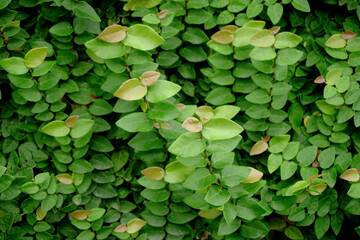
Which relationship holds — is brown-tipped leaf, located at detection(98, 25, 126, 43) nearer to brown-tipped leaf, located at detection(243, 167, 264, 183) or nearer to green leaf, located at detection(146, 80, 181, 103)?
green leaf, located at detection(146, 80, 181, 103)

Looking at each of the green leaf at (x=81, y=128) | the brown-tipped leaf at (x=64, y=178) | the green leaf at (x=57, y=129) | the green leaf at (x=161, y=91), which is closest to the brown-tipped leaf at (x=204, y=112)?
the green leaf at (x=161, y=91)

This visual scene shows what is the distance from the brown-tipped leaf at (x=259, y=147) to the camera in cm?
146

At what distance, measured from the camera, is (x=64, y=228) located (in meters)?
1.48

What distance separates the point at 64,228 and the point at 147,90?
0.75 meters

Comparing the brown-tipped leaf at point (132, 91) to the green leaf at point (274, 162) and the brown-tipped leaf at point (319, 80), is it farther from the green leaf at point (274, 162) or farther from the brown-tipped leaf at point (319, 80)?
the brown-tipped leaf at point (319, 80)

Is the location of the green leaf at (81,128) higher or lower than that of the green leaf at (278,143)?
higher

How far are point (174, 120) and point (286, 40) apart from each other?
58 cm

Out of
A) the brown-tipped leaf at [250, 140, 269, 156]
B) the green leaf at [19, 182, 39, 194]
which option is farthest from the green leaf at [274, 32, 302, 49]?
the green leaf at [19, 182, 39, 194]

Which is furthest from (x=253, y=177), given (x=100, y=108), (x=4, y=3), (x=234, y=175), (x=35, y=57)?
(x=4, y=3)

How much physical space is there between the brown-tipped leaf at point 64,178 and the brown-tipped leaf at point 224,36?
2.85ft

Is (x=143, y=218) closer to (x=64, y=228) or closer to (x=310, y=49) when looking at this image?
(x=64, y=228)

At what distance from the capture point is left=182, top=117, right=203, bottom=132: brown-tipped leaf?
1.08 metres

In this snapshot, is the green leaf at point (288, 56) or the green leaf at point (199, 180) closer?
the green leaf at point (199, 180)

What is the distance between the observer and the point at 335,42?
154cm
